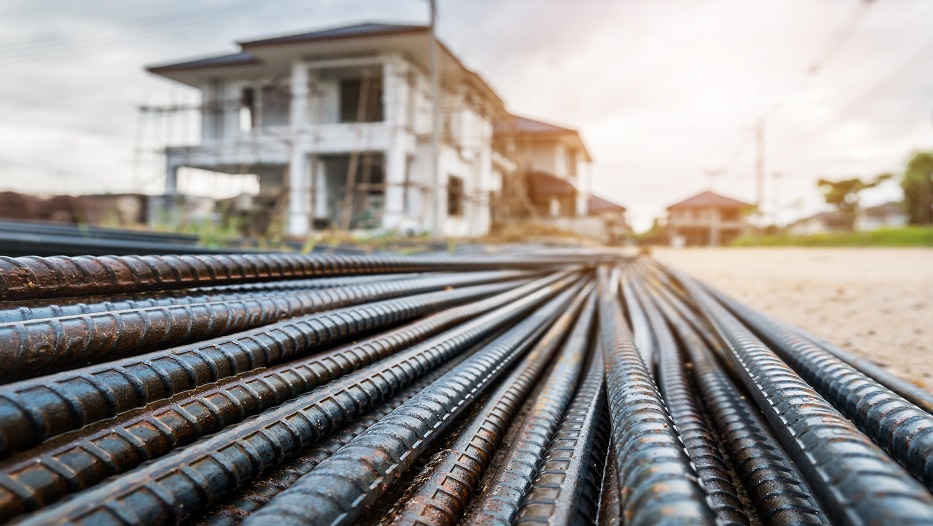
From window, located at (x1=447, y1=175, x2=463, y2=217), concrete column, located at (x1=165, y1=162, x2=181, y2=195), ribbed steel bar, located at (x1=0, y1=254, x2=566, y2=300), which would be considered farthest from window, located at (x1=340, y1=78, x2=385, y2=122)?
ribbed steel bar, located at (x1=0, y1=254, x2=566, y2=300)

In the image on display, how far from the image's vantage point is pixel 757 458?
104 cm

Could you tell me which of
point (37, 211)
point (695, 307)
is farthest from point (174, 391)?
point (37, 211)

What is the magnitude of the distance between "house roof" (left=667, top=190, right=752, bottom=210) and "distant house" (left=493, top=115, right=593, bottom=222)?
8.94m

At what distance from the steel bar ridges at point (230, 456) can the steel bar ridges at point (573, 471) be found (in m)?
0.45

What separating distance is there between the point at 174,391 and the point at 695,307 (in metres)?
2.83

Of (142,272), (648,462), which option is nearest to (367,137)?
(142,272)

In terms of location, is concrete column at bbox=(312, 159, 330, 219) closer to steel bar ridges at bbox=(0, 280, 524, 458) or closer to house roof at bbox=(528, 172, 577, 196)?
house roof at bbox=(528, 172, 577, 196)

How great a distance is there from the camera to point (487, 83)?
16.1 metres

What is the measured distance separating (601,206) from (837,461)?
30.5 m

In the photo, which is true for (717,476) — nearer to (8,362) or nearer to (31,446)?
(31,446)

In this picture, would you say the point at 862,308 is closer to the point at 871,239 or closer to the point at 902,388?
the point at 902,388

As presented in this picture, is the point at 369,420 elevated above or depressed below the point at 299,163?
below

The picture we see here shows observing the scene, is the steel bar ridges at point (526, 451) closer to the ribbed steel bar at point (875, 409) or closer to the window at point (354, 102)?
the ribbed steel bar at point (875, 409)

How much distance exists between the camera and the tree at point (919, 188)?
28.1m
